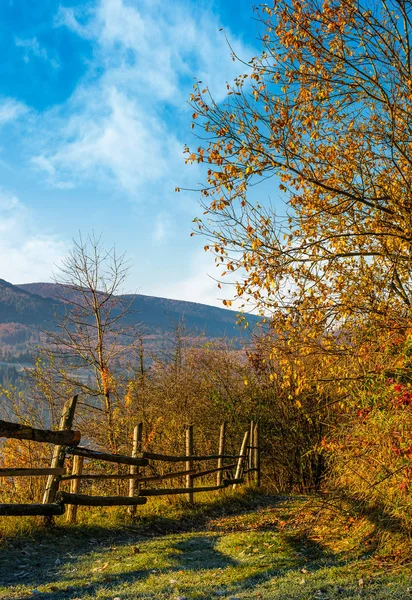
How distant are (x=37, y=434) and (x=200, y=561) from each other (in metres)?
2.75

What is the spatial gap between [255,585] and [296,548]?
2.00 meters

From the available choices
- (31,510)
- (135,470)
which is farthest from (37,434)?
(135,470)

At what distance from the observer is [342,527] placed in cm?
793

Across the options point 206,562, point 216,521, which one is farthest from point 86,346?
point 206,562

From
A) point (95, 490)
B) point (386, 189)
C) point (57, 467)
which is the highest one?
point (386, 189)

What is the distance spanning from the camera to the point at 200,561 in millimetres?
6863

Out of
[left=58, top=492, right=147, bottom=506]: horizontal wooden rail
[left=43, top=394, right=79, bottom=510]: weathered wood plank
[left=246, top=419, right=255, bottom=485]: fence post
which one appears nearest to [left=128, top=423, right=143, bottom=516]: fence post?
[left=58, top=492, right=147, bottom=506]: horizontal wooden rail

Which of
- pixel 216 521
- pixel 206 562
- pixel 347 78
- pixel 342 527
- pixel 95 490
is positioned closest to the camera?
pixel 206 562

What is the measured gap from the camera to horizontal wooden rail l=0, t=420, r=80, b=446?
6.50 meters

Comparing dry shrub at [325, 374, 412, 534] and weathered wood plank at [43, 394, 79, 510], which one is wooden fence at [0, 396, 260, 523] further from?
dry shrub at [325, 374, 412, 534]

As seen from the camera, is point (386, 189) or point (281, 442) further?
point (281, 442)

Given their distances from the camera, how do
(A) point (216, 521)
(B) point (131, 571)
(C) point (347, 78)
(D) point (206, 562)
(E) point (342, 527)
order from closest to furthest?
(B) point (131, 571) < (D) point (206, 562) < (C) point (347, 78) < (E) point (342, 527) < (A) point (216, 521)

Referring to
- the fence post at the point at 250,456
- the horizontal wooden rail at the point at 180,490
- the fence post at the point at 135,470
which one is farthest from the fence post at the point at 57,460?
the fence post at the point at 250,456

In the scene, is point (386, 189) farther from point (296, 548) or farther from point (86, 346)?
point (86, 346)
